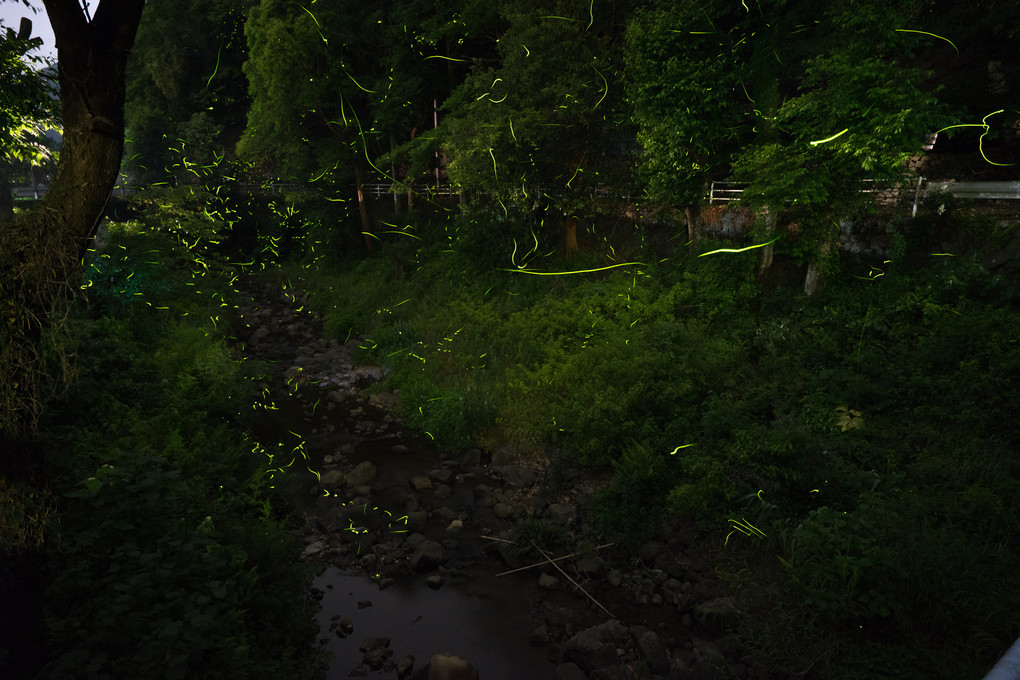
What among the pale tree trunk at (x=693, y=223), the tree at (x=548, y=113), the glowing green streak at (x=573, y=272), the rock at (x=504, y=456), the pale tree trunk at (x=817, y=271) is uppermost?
the tree at (x=548, y=113)

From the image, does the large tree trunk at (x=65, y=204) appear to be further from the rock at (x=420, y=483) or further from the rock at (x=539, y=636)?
the rock at (x=420, y=483)

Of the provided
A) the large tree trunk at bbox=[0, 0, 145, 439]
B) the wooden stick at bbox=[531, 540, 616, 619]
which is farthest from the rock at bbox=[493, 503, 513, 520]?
the large tree trunk at bbox=[0, 0, 145, 439]

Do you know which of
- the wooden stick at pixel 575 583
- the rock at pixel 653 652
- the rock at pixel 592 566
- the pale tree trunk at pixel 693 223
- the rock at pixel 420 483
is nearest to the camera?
the rock at pixel 653 652

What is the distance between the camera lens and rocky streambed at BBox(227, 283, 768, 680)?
6.09 metres

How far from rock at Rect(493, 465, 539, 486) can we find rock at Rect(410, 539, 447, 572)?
2211 mm

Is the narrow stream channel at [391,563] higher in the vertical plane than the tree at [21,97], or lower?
lower

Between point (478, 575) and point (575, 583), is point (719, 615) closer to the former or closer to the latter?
point (575, 583)

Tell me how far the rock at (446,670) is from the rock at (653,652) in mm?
1889

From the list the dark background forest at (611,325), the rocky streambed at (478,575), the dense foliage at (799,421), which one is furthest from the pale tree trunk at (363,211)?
the rocky streambed at (478,575)

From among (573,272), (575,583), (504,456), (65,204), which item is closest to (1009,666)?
(575,583)

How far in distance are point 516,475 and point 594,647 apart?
4114 mm

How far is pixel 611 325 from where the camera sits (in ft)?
40.0

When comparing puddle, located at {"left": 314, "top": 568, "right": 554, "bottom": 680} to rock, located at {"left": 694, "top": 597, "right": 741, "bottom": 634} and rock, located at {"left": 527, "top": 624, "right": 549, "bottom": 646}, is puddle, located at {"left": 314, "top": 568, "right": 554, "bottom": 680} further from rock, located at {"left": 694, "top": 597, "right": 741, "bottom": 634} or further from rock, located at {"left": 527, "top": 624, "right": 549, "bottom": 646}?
rock, located at {"left": 694, "top": 597, "right": 741, "bottom": 634}

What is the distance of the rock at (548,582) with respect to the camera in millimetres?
7324
